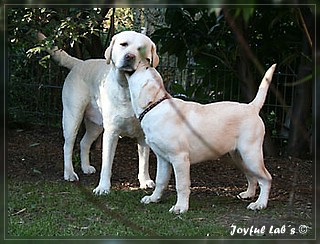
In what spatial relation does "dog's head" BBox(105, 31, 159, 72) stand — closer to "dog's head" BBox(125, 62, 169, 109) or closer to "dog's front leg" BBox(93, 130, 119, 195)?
"dog's head" BBox(125, 62, 169, 109)

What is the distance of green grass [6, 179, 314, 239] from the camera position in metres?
3.74

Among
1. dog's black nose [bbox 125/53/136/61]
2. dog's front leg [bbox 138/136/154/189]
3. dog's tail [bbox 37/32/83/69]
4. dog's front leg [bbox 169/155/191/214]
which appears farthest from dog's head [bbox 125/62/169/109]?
dog's tail [bbox 37/32/83/69]

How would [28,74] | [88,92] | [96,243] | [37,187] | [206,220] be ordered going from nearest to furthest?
[96,243] → [206,220] → [37,187] → [88,92] → [28,74]

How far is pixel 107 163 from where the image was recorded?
4859 mm

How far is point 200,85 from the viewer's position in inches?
262

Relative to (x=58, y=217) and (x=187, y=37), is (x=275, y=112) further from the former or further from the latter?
(x=58, y=217)

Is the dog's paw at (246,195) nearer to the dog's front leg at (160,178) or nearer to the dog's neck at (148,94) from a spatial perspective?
the dog's front leg at (160,178)

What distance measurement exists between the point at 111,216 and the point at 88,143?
195cm

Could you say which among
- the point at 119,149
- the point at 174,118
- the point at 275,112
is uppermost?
the point at 174,118

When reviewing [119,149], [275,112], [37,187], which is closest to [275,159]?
[275,112]

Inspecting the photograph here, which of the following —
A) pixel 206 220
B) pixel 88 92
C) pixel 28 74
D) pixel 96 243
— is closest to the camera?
pixel 96 243

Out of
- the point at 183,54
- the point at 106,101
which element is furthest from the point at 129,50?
the point at 183,54

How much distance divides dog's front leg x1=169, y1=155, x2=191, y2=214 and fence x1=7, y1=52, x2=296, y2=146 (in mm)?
2459

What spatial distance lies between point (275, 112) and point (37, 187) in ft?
8.87
